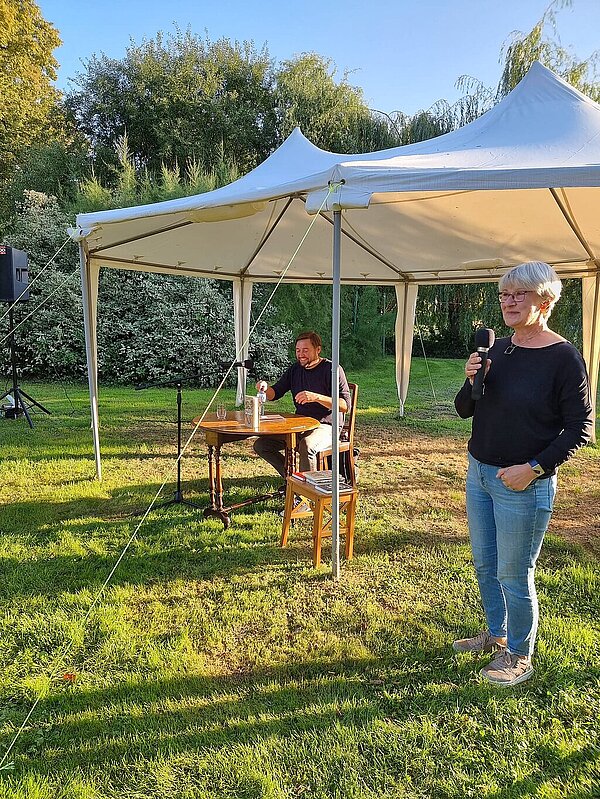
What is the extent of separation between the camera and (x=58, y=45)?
1556 centimetres

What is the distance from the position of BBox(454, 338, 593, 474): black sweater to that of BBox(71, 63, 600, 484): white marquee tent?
948 mm

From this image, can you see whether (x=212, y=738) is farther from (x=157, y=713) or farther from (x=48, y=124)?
(x=48, y=124)

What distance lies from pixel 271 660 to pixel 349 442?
1.74 meters

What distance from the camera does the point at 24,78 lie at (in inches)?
585

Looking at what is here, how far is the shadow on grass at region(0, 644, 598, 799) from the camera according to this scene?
1.83 metres

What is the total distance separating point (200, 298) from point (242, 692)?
9770 mm

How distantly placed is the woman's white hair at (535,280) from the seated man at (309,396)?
6.85 feet

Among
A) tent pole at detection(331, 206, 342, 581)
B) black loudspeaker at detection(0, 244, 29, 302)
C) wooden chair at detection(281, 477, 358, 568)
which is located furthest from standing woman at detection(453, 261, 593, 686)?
black loudspeaker at detection(0, 244, 29, 302)

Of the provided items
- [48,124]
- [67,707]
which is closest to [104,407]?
[67,707]

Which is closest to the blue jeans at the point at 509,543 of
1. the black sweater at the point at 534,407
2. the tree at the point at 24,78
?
the black sweater at the point at 534,407

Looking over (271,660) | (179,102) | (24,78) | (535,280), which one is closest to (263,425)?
(271,660)

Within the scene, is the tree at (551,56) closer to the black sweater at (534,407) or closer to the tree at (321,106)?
the tree at (321,106)

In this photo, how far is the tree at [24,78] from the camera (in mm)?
13961

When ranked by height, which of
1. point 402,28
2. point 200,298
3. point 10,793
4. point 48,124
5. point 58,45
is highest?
point 58,45
